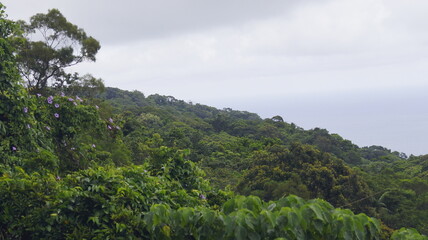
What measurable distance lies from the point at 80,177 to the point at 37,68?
15471 millimetres

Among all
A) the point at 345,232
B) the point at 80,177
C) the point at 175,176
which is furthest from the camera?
the point at 175,176

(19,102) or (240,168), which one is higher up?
(19,102)

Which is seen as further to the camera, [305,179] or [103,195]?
[305,179]

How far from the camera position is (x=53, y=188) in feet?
11.4

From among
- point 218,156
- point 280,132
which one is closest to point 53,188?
point 218,156

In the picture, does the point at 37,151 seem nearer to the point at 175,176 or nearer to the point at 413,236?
the point at 175,176

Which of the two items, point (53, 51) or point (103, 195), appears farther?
point (53, 51)

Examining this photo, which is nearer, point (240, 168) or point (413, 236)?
point (413, 236)

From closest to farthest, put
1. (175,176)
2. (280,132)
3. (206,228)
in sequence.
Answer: (206,228), (175,176), (280,132)

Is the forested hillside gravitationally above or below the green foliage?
above

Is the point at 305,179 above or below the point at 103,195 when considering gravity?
below

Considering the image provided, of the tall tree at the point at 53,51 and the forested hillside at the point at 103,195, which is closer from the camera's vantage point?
the forested hillside at the point at 103,195

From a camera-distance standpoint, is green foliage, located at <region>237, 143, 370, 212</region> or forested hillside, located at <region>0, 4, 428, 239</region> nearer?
forested hillside, located at <region>0, 4, 428, 239</region>

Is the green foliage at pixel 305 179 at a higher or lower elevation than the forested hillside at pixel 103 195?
lower
